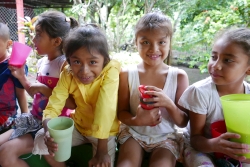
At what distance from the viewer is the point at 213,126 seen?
4.57 ft

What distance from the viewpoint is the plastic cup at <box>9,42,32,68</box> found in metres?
1.55

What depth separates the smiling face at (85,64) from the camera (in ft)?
4.71

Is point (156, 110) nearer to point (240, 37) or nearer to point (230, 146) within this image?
point (230, 146)

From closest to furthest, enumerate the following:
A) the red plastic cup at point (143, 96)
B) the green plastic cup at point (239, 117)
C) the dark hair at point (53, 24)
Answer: the green plastic cup at point (239, 117), the red plastic cup at point (143, 96), the dark hair at point (53, 24)

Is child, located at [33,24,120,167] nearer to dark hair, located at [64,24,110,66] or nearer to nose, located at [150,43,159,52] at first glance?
dark hair, located at [64,24,110,66]

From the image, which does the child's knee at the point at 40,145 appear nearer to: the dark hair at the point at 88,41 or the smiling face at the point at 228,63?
the dark hair at the point at 88,41

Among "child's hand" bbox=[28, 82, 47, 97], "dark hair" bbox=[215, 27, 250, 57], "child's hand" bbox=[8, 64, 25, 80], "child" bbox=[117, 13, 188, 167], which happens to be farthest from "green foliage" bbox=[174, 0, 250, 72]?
"child's hand" bbox=[8, 64, 25, 80]

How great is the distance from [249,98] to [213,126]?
26 centimetres

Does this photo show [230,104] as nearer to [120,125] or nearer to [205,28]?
[120,125]

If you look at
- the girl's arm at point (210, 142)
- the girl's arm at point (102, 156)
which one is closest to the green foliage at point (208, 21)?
the girl's arm at point (210, 142)

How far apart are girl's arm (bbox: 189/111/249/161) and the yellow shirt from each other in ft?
1.72

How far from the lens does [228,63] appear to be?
1.33 m

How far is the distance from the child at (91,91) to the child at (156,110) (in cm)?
12

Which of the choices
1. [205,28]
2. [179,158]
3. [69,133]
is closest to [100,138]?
[69,133]
